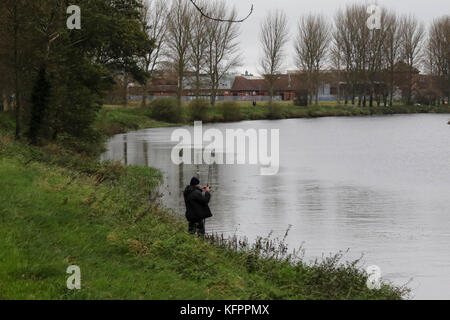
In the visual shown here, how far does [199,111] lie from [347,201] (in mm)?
55330

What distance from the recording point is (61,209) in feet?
43.3

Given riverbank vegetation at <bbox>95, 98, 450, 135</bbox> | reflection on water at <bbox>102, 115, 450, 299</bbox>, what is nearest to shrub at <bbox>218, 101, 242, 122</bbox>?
riverbank vegetation at <bbox>95, 98, 450, 135</bbox>

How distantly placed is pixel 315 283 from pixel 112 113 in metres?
59.2

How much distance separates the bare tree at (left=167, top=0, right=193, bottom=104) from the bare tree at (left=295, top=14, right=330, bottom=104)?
→ 107 feet

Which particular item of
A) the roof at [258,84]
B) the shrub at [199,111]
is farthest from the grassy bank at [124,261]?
the roof at [258,84]

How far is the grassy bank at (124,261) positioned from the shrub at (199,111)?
61247 millimetres

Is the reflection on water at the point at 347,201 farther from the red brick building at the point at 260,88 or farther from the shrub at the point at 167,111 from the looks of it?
the red brick building at the point at 260,88
